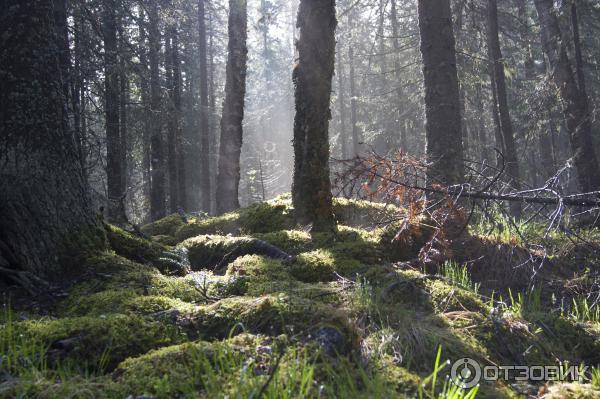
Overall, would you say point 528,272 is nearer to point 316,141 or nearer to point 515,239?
point 515,239

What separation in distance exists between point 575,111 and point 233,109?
8.75 metres

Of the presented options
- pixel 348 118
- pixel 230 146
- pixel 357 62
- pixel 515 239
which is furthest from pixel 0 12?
pixel 348 118

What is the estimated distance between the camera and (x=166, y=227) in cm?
898

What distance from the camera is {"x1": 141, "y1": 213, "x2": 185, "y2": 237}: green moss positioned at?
879cm

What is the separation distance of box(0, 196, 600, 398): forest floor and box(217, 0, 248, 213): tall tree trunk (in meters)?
8.01

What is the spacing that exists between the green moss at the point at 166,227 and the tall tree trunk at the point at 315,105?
341cm

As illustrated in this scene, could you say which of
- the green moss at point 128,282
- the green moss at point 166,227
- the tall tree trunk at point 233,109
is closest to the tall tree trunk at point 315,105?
the green moss at point 128,282

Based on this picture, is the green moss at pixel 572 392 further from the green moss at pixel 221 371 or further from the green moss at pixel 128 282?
Result: the green moss at pixel 128 282

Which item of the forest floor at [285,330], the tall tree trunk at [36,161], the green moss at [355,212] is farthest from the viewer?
the green moss at [355,212]

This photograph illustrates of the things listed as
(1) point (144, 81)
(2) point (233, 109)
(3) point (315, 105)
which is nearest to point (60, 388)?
(3) point (315, 105)

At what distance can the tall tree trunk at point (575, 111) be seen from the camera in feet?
34.4

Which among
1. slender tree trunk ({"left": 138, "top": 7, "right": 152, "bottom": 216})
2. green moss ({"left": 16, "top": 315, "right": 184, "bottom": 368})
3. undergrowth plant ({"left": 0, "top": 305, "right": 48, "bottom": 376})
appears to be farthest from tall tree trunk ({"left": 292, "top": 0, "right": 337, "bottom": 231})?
slender tree trunk ({"left": 138, "top": 7, "right": 152, "bottom": 216})

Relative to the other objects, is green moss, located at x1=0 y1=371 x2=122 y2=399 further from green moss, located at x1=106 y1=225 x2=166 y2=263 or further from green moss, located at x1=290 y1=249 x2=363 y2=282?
green moss, located at x1=106 y1=225 x2=166 y2=263

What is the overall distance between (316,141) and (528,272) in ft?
10.0
